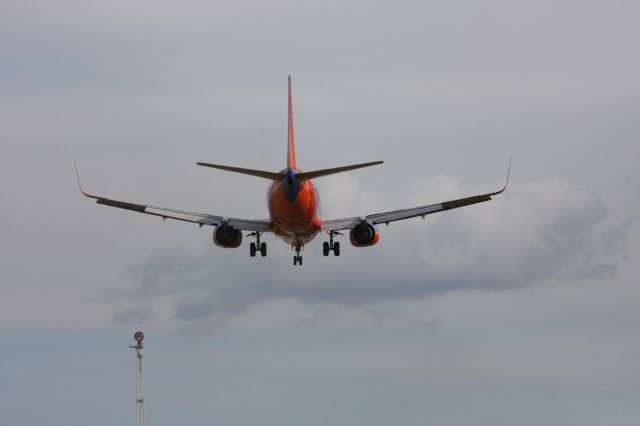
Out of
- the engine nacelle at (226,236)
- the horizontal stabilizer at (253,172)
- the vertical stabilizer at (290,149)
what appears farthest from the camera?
the engine nacelle at (226,236)

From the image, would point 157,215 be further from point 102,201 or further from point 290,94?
point 290,94

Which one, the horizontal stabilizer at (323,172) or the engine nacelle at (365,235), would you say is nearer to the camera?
the horizontal stabilizer at (323,172)

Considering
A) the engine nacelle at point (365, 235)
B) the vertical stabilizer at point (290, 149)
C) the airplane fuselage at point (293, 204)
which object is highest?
the vertical stabilizer at point (290, 149)

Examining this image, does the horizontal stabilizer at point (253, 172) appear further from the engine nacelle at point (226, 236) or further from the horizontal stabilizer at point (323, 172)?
the engine nacelle at point (226, 236)

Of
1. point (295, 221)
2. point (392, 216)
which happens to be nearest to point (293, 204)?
point (295, 221)

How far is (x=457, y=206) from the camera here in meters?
97.1

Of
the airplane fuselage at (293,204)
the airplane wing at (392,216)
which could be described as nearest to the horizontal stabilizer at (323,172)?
the airplane fuselage at (293,204)

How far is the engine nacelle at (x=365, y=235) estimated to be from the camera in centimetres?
9662

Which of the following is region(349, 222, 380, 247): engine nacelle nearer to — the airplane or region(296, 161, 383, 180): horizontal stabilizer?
the airplane

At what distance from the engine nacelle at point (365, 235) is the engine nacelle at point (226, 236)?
33.8ft

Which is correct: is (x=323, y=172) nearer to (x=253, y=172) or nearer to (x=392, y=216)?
(x=253, y=172)

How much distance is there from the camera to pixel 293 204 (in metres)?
85.7

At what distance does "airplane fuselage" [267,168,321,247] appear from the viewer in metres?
85.1

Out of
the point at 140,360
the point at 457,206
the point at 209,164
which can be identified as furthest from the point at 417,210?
the point at 140,360
